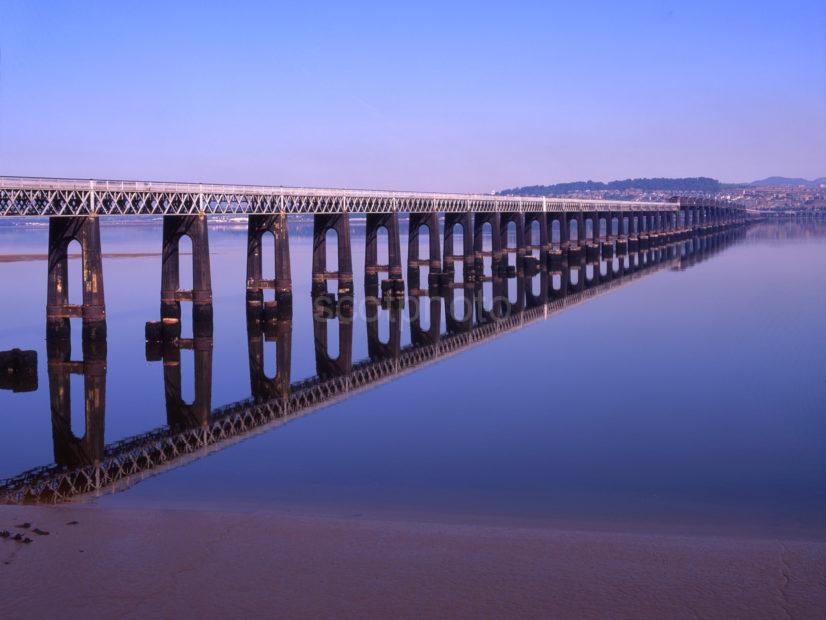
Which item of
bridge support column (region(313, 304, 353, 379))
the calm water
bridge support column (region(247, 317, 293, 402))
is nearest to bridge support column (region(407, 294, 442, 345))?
the calm water

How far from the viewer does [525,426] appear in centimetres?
2103

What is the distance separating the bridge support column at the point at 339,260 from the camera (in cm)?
5262

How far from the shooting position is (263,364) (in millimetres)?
31359

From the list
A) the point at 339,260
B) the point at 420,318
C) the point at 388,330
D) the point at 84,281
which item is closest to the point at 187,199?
the point at 84,281

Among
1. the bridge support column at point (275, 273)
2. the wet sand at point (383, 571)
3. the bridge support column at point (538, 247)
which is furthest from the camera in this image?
the bridge support column at point (538, 247)

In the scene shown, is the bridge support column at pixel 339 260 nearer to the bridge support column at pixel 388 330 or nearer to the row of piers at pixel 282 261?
the row of piers at pixel 282 261

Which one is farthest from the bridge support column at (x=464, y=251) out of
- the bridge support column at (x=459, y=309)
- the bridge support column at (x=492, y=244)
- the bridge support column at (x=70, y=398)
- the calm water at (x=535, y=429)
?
the bridge support column at (x=70, y=398)

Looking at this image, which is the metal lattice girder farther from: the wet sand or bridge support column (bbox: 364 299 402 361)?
the wet sand

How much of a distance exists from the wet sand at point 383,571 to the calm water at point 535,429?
1.62 meters

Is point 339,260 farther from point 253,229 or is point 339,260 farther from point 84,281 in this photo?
point 84,281

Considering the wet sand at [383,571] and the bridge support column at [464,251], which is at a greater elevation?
the bridge support column at [464,251]

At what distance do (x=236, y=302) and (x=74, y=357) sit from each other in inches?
824

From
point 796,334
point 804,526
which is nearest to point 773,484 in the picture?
point 804,526

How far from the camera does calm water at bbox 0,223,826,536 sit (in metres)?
15.2
